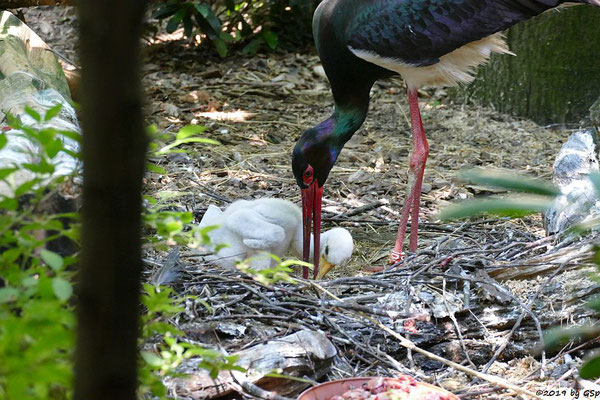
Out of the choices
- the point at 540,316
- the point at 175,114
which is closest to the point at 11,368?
the point at 540,316

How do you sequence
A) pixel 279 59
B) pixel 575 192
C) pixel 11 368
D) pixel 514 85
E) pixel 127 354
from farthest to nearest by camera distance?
pixel 279 59
pixel 514 85
pixel 575 192
pixel 11 368
pixel 127 354

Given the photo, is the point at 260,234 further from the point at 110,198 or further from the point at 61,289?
the point at 110,198

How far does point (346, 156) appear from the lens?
5.59 metres

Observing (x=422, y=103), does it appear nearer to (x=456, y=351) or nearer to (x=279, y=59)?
(x=279, y=59)

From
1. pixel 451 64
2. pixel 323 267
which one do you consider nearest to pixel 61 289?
pixel 323 267

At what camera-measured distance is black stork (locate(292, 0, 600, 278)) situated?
3957 millimetres

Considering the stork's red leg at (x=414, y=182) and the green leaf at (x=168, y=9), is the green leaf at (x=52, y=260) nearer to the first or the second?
the stork's red leg at (x=414, y=182)

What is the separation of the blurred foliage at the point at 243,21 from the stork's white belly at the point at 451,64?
3.01 metres

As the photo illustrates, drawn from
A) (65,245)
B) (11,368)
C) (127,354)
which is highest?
(127,354)

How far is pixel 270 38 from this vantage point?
7.34m

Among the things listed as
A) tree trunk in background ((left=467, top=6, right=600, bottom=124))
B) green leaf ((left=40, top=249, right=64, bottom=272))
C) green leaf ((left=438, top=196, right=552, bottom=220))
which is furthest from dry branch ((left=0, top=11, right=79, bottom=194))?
tree trunk in background ((left=467, top=6, right=600, bottom=124))

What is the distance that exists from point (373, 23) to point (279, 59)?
11.8 feet

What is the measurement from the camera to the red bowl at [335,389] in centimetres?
214

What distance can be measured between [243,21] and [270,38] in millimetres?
302
